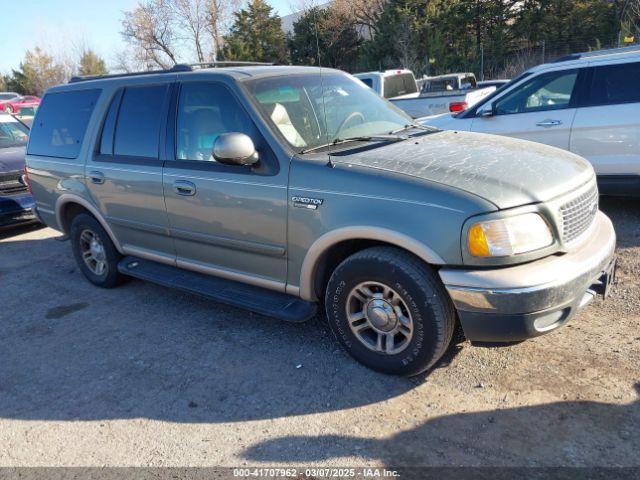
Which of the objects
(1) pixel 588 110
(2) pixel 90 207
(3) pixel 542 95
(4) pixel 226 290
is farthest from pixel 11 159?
(1) pixel 588 110

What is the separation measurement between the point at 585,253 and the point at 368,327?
1.35 m

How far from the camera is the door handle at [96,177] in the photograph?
484 centimetres

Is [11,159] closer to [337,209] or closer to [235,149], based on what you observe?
[235,149]

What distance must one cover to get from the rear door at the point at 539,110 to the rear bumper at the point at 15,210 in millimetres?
6285

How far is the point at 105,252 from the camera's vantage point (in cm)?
525

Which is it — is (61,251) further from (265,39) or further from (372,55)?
(265,39)

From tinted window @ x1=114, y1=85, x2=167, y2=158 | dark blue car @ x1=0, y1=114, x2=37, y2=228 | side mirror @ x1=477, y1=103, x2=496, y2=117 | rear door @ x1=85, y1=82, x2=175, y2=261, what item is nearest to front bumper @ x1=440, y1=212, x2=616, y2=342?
rear door @ x1=85, y1=82, x2=175, y2=261

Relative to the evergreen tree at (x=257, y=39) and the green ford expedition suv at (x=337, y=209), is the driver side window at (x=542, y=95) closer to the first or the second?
the green ford expedition suv at (x=337, y=209)

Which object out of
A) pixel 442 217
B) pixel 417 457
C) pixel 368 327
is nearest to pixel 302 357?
pixel 368 327

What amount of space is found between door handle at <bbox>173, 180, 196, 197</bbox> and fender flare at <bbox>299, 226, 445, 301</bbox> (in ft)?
3.59

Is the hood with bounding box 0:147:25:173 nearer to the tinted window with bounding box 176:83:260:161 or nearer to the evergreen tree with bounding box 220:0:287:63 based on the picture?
the tinted window with bounding box 176:83:260:161

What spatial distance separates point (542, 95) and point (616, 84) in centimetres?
82

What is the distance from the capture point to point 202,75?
4160mm

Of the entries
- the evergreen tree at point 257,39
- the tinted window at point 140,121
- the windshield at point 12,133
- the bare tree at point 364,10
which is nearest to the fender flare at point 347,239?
the tinted window at point 140,121
